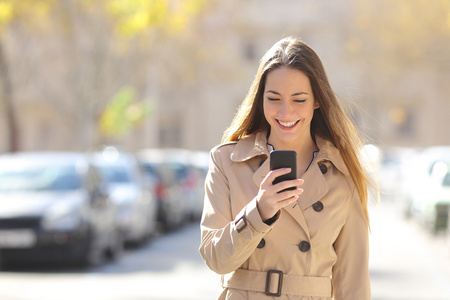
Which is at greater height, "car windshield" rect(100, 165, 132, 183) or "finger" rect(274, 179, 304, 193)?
"car windshield" rect(100, 165, 132, 183)

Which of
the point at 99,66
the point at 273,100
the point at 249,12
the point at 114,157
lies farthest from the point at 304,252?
the point at 249,12

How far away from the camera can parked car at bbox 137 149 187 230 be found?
20.2m

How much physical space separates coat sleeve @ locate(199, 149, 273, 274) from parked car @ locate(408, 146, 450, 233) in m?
16.1

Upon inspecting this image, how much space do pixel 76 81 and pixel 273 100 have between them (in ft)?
92.1

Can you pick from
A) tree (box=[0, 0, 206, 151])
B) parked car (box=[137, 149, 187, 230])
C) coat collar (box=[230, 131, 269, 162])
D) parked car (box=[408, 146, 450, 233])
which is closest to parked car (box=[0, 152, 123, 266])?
parked car (box=[137, 149, 187, 230])

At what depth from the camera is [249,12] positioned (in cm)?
6300

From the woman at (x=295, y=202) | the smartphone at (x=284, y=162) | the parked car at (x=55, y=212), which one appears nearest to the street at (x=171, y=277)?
the parked car at (x=55, y=212)

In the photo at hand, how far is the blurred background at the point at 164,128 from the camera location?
1238 cm

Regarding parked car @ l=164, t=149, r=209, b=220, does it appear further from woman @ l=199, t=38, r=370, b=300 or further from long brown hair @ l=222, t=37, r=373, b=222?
woman @ l=199, t=38, r=370, b=300

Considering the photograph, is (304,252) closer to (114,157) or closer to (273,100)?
(273,100)

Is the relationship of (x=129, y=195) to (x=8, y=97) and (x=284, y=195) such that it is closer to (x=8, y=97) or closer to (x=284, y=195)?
(x=8, y=97)

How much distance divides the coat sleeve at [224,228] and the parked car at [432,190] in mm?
16058

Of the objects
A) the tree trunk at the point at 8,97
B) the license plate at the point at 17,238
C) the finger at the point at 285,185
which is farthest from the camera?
the tree trunk at the point at 8,97

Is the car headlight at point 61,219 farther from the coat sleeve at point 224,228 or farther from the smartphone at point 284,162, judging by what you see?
the smartphone at point 284,162
